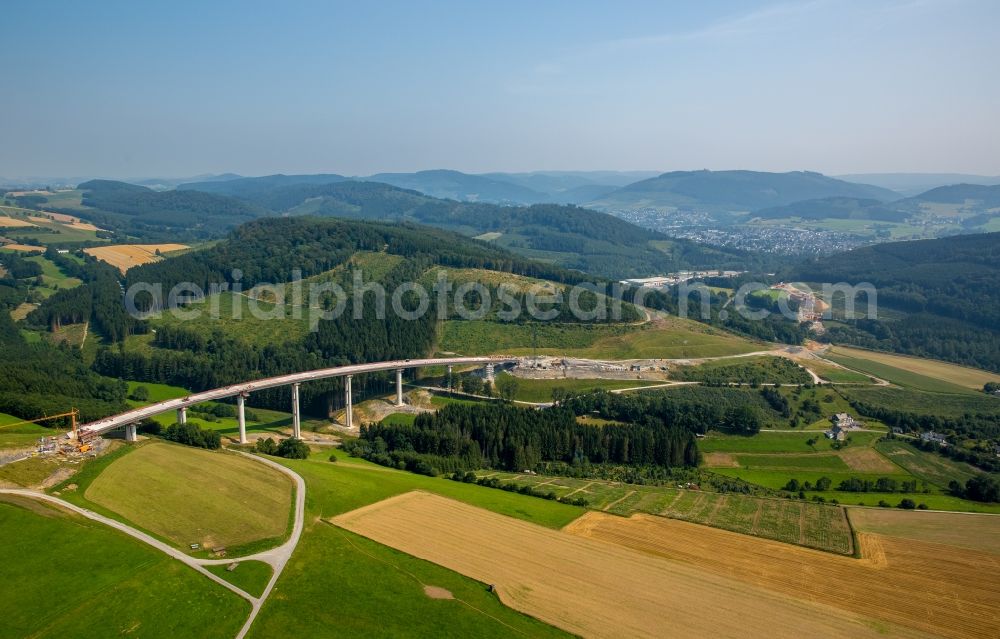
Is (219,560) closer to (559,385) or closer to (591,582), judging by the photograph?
(591,582)

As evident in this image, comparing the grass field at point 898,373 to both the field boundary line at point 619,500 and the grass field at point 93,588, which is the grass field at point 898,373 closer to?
the field boundary line at point 619,500

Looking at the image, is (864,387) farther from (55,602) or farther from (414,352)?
(55,602)

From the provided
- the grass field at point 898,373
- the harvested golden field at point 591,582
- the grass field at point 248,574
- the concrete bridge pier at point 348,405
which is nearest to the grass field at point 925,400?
the grass field at point 898,373

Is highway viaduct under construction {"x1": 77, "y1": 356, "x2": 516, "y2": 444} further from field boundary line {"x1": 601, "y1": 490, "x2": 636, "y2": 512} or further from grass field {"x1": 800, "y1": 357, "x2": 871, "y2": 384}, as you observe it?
grass field {"x1": 800, "y1": 357, "x2": 871, "y2": 384}

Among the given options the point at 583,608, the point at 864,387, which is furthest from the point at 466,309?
the point at 583,608

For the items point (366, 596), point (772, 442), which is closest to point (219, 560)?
point (366, 596)

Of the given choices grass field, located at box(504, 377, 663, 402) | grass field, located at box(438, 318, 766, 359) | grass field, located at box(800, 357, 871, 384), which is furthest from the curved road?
grass field, located at box(800, 357, 871, 384)
